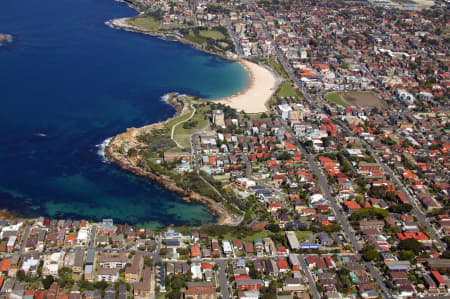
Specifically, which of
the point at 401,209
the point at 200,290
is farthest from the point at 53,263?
the point at 401,209

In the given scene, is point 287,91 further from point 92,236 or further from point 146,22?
point 146,22

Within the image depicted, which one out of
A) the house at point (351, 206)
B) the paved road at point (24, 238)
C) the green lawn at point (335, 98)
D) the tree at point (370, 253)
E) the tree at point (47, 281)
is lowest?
the tree at point (47, 281)

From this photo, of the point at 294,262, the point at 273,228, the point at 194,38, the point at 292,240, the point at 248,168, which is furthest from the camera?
the point at 194,38

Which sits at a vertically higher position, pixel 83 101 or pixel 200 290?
pixel 83 101

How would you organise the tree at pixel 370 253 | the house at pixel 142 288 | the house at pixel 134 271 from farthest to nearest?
the tree at pixel 370 253, the house at pixel 134 271, the house at pixel 142 288

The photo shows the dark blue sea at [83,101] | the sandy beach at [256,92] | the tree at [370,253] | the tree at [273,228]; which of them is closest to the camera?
the tree at [370,253]

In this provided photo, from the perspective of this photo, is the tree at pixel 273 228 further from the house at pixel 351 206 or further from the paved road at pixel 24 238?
the paved road at pixel 24 238

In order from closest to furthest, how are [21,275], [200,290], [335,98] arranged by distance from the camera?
[200,290]
[21,275]
[335,98]

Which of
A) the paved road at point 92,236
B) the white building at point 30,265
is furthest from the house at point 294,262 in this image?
the white building at point 30,265
